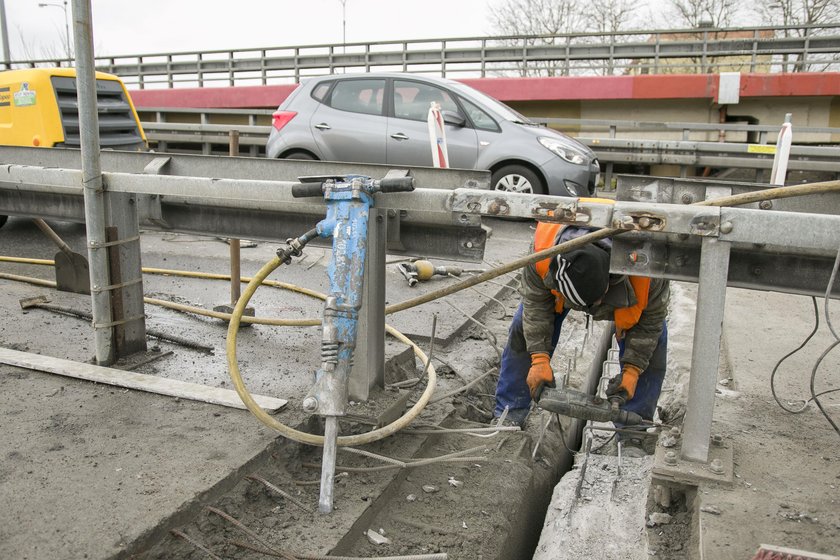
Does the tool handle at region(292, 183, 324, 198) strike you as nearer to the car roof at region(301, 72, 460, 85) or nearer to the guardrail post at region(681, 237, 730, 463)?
the guardrail post at region(681, 237, 730, 463)

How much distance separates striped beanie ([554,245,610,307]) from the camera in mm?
3287

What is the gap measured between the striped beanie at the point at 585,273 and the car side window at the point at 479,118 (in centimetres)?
575

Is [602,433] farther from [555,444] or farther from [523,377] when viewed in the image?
[523,377]

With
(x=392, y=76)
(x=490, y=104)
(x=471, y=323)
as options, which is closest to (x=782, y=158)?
(x=471, y=323)

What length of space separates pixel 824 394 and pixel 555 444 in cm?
155

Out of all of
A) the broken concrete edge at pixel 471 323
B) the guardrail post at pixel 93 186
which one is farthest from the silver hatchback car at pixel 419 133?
the guardrail post at pixel 93 186

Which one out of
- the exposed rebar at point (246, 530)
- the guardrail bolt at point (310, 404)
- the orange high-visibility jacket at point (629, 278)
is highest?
the orange high-visibility jacket at point (629, 278)

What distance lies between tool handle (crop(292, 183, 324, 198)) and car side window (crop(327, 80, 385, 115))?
6.49m

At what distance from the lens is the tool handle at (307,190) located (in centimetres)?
292

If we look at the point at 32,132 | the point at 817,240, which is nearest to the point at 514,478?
the point at 817,240

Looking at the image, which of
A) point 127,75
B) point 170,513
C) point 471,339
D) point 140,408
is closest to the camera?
point 170,513

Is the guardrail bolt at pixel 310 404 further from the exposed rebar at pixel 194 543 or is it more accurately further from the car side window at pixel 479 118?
the car side window at pixel 479 118

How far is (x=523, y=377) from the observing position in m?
4.43

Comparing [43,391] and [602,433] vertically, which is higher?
[43,391]
